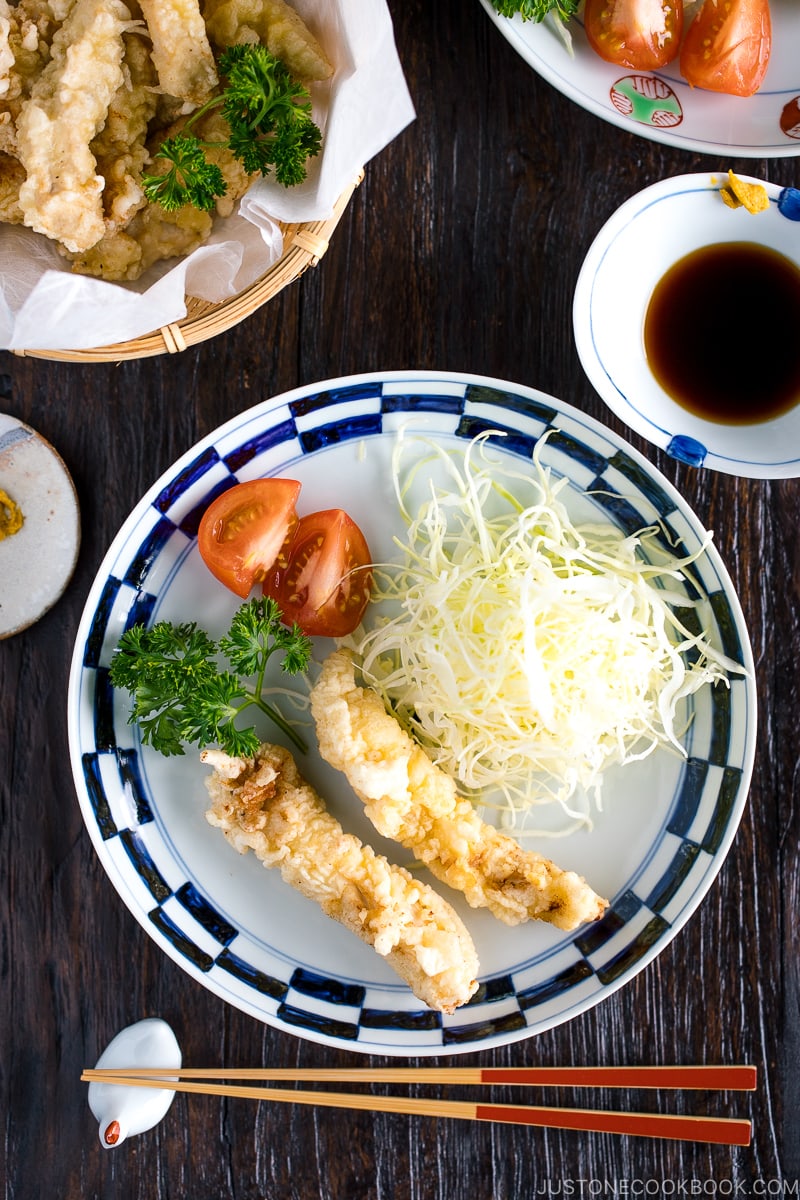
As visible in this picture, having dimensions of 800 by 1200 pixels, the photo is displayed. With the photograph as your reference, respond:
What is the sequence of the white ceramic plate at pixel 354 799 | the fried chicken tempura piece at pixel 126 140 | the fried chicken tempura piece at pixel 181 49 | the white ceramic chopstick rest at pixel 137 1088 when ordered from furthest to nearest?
the white ceramic chopstick rest at pixel 137 1088
the white ceramic plate at pixel 354 799
the fried chicken tempura piece at pixel 126 140
the fried chicken tempura piece at pixel 181 49

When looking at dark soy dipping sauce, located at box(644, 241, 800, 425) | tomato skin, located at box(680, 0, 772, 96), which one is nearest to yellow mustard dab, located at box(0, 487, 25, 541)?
dark soy dipping sauce, located at box(644, 241, 800, 425)

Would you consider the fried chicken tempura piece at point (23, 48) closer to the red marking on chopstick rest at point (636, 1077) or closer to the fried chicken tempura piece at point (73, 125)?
the fried chicken tempura piece at point (73, 125)

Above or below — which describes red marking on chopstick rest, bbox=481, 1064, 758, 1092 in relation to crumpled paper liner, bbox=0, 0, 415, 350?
below

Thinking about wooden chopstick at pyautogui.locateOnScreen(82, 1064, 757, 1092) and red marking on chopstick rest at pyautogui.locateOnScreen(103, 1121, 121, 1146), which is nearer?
red marking on chopstick rest at pyautogui.locateOnScreen(103, 1121, 121, 1146)

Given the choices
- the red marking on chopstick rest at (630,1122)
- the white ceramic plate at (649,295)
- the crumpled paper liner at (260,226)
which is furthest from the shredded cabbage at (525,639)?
the red marking on chopstick rest at (630,1122)

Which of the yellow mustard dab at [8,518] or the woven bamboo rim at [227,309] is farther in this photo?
the yellow mustard dab at [8,518]

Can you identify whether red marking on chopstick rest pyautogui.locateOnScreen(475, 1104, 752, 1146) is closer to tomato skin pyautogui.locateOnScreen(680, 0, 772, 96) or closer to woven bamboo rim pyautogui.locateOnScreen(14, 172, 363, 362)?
woven bamboo rim pyautogui.locateOnScreen(14, 172, 363, 362)
